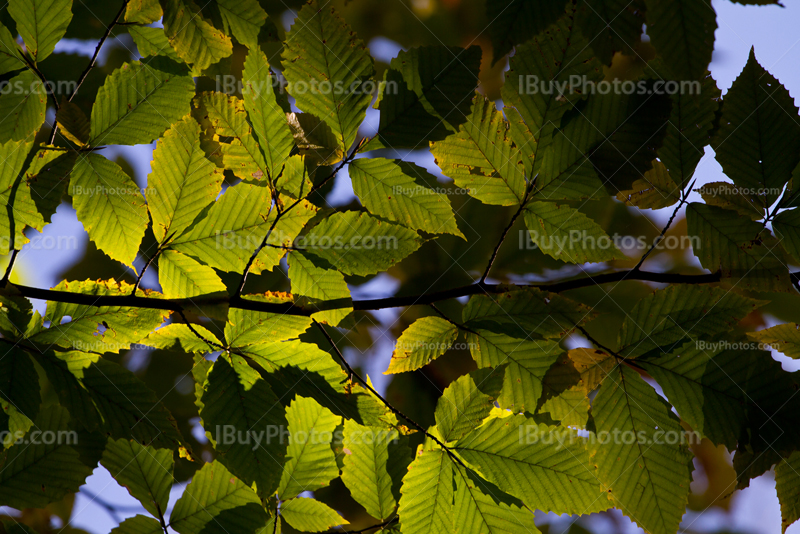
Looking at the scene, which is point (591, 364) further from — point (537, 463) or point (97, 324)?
point (97, 324)

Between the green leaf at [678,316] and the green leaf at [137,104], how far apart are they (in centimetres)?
54

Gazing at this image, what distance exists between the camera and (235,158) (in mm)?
557

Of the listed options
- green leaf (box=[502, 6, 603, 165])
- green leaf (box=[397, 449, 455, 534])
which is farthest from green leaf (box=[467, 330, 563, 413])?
green leaf (box=[502, 6, 603, 165])

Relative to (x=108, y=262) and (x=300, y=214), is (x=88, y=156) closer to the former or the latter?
(x=300, y=214)

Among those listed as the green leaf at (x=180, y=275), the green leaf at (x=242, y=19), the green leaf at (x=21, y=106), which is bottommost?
the green leaf at (x=180, y=275)

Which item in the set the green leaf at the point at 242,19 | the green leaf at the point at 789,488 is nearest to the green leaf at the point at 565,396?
the green leaf at the point at 789,488

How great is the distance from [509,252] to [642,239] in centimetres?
43

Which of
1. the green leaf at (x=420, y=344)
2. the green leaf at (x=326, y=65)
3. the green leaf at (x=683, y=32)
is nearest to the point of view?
the green leaf at (x=683, y=32)

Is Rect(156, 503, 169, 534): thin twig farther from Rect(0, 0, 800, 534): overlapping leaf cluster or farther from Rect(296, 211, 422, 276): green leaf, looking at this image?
Rect(296, 211, 422, 276): green leaf

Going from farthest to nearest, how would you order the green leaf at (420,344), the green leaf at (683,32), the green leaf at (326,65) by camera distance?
the green leaf at (420,344) → the green leaf at (326,65) → the green leaf at (683,32)

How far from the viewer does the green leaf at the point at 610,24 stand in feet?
1.41

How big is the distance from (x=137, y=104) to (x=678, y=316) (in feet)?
2.04

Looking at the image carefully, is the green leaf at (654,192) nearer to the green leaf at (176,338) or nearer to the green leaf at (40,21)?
the green leaf at (176,338)

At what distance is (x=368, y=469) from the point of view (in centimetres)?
64
